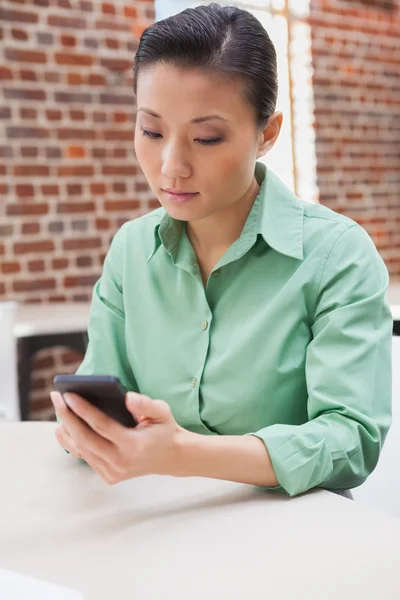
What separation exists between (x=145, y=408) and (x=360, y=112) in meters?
4.04

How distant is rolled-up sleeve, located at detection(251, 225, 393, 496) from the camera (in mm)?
938

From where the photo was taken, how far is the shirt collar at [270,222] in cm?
114

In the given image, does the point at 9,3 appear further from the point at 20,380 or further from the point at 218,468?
the point at 218,468

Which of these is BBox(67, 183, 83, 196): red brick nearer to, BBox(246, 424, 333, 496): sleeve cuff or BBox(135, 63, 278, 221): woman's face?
BBox(135, 63, 278, 221): woman's face

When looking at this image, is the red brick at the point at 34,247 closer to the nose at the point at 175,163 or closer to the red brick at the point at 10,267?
the red brick at the point at 10,267

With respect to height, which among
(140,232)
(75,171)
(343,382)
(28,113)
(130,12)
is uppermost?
(130,12)

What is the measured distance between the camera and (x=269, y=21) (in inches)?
165

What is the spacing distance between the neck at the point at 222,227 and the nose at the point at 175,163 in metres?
0.19

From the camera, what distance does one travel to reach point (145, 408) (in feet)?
2.53

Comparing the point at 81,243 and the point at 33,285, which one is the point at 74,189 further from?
the point at 33,285

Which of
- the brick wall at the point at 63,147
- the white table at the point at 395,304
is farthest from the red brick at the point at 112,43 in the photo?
the white table at the point at 395,304

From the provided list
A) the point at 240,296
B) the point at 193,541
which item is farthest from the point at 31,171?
the point at 193,541

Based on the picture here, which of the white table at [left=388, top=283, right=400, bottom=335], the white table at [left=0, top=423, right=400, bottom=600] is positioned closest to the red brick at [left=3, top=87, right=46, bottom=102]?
the white table at [left=388, top=283, right=400, bottom=335]

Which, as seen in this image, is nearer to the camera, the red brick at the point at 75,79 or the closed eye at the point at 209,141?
the closed eye at the point at 209,141
